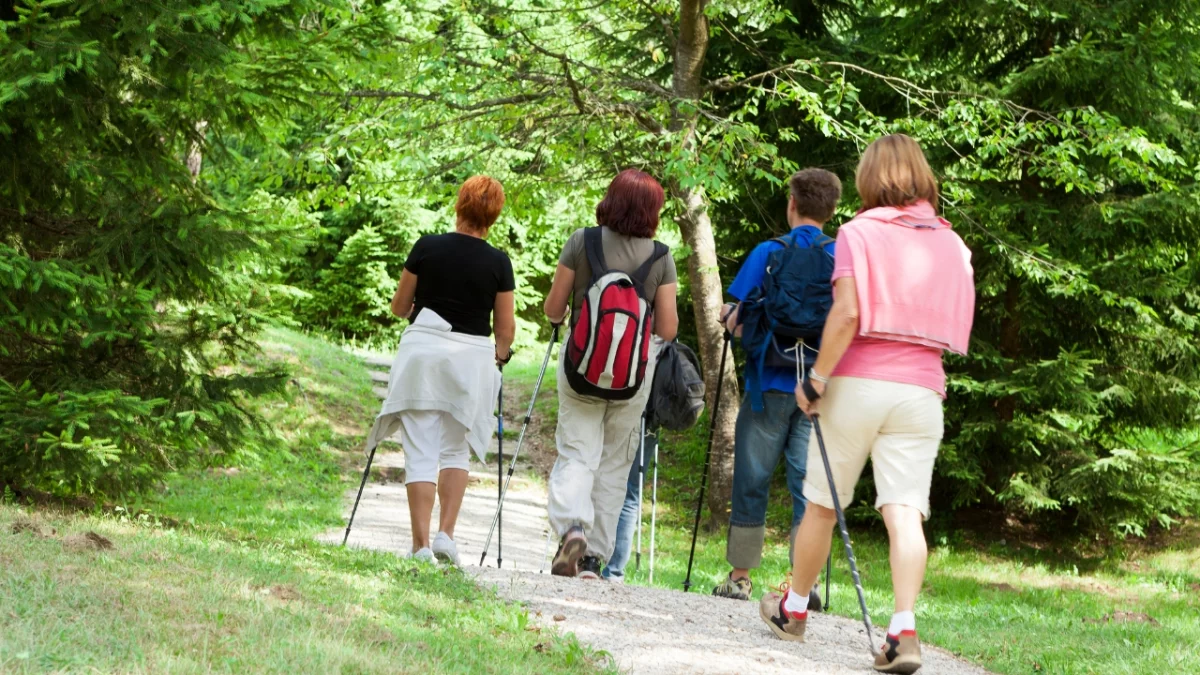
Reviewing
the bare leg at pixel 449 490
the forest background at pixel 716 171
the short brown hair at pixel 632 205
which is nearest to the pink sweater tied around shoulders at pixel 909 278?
the short brown hair at pixel 632 205

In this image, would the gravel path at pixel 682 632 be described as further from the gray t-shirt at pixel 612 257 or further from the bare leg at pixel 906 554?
the gray t-shirt at pixel 612 257

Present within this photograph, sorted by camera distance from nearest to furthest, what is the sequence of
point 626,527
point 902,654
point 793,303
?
point 902,654
point 793,303
point 626,527

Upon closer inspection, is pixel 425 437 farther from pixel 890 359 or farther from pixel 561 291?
pixel 890 359

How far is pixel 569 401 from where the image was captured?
5.90 meters

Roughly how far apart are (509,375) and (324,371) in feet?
21.1

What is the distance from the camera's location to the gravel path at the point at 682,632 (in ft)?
13.7

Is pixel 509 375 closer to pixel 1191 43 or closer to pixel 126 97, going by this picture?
pixel 1191 43

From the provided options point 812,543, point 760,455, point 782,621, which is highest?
point 760,455

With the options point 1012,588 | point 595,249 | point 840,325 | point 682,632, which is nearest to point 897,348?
point 840,325

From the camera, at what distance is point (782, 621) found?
4613mm

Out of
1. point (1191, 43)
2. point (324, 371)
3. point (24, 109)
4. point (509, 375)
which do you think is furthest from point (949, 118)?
point (509, 375)

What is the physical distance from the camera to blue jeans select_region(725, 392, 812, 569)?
5301mm

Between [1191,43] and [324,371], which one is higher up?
[1191,43]

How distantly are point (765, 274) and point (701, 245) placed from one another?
233 inches
